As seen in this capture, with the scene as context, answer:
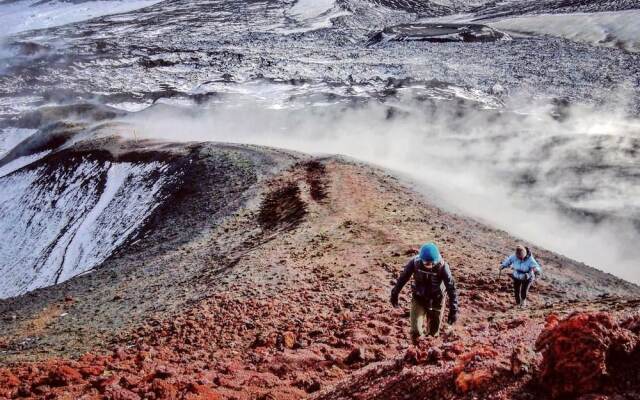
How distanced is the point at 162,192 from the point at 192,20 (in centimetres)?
7957

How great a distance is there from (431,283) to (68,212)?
2449 cm

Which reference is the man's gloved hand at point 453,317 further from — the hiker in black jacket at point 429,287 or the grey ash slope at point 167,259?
the grey ash slope at point 167,259

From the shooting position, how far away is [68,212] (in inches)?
1063

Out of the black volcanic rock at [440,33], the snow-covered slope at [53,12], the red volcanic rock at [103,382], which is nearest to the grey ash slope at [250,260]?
the red volcanic rock at [103,382]

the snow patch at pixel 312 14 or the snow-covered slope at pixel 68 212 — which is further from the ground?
the snow patch at pixel 312 14

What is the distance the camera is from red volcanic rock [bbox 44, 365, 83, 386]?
25.4ft

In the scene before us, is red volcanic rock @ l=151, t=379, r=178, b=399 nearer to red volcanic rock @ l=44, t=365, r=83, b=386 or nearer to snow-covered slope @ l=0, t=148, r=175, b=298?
red volcanic rock @ l=44, t=365, r=83, b=386

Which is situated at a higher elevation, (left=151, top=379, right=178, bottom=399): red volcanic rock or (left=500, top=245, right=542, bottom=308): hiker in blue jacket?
(left=151, top=379, right=178, bottom=399): red volcanic rock

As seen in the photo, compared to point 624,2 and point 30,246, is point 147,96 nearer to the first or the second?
point 30,246

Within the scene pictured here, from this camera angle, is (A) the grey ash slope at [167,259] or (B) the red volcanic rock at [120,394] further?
(A) the grey ash slope at [167,259]

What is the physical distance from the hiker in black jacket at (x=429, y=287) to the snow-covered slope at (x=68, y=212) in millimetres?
15657

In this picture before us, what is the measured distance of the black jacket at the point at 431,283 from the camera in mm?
7105

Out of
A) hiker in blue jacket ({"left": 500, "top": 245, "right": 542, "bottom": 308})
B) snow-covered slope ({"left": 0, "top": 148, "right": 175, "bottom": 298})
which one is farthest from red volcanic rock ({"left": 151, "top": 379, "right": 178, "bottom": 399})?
snow-covered slope ({"left": 0, "top": 148, "right": 175, "bottom": 298})

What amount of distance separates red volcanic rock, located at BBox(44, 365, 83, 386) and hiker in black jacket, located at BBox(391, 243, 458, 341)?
4874 mm
